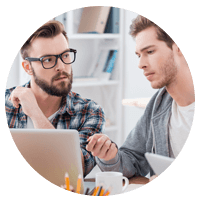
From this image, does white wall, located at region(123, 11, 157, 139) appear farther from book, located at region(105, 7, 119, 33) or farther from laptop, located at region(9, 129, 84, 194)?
laptop, located at region(9, 129, 84, 194)

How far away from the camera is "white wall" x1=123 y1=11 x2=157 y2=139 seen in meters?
1.27

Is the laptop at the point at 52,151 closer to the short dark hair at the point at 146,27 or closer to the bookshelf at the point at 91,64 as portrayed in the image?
the bookshelf at the point at 91,64

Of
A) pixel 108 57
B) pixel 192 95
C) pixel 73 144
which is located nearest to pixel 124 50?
pixel 108 57

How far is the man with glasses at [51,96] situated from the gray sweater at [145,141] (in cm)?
12

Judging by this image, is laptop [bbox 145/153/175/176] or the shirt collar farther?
the shirt collar

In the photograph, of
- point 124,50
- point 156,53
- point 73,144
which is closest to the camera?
point 73,144

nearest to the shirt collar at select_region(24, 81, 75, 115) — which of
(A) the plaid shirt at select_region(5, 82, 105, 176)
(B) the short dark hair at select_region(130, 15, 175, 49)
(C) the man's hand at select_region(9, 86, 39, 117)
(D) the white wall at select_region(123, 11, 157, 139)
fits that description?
(A) the plaid shirt at select_region(5, 82, 105, 176)

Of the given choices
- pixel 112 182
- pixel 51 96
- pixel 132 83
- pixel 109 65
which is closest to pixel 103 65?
pixel 109 65

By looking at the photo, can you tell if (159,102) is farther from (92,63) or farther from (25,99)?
(25,99)

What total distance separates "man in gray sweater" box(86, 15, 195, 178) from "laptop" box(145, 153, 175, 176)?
69 mm

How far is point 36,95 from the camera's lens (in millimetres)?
1274

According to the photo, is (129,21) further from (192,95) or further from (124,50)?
(192,95)

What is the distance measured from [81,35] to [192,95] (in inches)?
19.7

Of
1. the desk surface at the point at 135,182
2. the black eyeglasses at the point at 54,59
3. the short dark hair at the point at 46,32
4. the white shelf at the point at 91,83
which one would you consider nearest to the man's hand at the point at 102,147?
the desk surface at the point at 135,182
